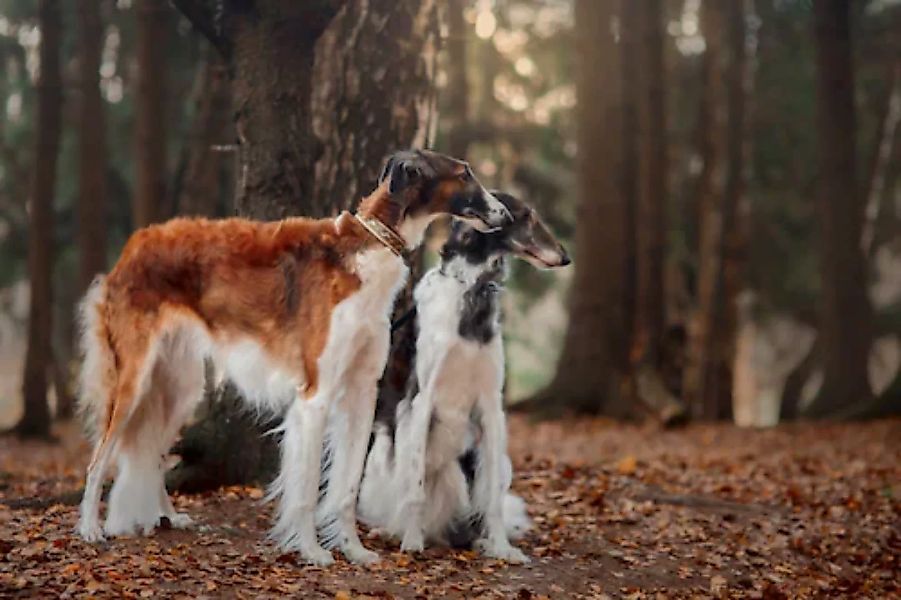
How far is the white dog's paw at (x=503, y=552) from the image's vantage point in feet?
21.5

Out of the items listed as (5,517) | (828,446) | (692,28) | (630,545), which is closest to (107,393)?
(5,517)

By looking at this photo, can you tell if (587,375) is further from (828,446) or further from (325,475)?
(325,475)

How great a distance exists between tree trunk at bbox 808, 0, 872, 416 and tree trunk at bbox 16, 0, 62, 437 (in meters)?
10.3

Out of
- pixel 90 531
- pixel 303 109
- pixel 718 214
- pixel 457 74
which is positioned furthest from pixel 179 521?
pixel 457 74

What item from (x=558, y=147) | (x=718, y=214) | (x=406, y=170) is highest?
(x=558, y=147)

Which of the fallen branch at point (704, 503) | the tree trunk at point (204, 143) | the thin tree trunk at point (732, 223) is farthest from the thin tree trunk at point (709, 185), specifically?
the fallen branch at point (704, 503)

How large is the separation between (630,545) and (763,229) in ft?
60.2

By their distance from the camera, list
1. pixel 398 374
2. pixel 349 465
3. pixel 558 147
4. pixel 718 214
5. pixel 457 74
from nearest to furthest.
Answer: pixel 349 465, pixel 398 374, pixel 718 214, pixel 457 74, pixel 558 147

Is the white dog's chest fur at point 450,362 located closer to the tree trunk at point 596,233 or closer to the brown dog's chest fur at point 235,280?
the brown dog's chest fur at point 235,280

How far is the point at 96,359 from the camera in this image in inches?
251

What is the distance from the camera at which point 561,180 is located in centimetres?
2253

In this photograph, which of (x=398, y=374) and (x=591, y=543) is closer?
(x=398, y=374)

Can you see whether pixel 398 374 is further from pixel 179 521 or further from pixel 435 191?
pixel 179 521

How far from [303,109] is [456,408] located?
7.21ft
